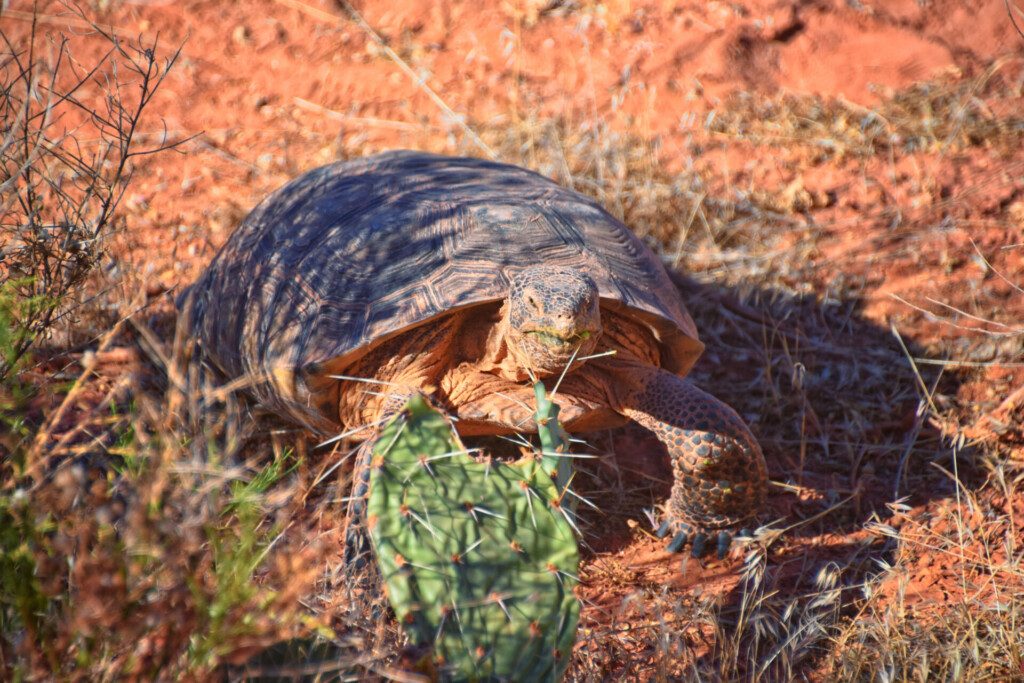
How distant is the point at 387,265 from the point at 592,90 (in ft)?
12.1

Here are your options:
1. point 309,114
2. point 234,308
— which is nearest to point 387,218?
point 234,308

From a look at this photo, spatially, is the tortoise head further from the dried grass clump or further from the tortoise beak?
the dried grass clump

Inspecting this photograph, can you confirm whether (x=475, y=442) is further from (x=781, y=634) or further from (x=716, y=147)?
(x=716, y=147)

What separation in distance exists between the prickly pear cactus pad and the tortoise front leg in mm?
1128

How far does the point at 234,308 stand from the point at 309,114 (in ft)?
10.7

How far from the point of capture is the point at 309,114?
6809 millimetres

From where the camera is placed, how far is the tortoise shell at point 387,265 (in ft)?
11.2

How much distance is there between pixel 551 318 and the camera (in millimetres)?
2938

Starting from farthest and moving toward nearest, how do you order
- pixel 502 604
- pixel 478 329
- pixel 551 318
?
1. pixel 478 329
2. pixel 551 318
3. pixel 502 604

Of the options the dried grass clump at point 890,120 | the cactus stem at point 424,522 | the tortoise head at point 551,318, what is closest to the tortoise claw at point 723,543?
the tortoise head at point 551,318

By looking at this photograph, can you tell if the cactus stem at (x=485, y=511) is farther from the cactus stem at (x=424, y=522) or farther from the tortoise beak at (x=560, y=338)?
the tortoise beak at (x=560, y=338)

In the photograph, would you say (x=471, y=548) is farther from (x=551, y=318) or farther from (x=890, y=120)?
(x=890, y=120)

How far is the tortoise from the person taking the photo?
11.0ft

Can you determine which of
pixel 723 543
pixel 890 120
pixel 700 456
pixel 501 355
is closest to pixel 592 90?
pixel 890 120
